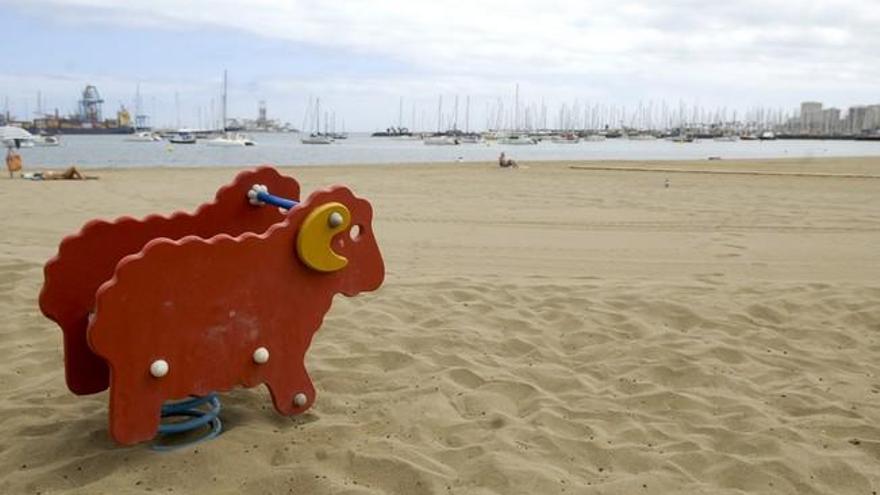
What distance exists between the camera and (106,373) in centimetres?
398

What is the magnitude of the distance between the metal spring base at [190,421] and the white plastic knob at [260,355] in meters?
0.36

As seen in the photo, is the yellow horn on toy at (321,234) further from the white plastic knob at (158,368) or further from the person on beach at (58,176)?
the person on beach at (58,176)

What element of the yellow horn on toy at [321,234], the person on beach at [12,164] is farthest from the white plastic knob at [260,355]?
the person on beach at [12,164]

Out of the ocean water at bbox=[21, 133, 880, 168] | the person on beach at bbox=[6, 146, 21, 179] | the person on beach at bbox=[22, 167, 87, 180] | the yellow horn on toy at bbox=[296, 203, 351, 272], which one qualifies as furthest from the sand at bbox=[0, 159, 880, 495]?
the ocean water at bbox=[21, 133, 880, 168]

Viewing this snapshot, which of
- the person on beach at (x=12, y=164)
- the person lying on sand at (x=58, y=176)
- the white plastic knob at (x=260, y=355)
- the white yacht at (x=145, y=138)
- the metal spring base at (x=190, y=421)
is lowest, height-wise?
the metal spring base at (x=190, y=421)

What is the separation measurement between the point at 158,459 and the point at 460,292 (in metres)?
3.54

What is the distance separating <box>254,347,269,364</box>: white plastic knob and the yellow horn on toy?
458mm

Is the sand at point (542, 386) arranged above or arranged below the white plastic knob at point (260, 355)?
below

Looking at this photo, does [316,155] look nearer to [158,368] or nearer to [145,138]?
[158,368]

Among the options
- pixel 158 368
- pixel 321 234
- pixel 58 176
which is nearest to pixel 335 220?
pixel 321 234

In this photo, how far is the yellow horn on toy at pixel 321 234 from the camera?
12.0 feet

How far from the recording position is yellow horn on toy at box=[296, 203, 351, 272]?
366 centimetres

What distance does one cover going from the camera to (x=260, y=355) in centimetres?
362

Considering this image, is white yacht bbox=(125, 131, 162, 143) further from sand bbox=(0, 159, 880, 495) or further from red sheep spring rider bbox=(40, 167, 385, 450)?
red sheep spring rider bbox=(40, 167, 385, 450)
